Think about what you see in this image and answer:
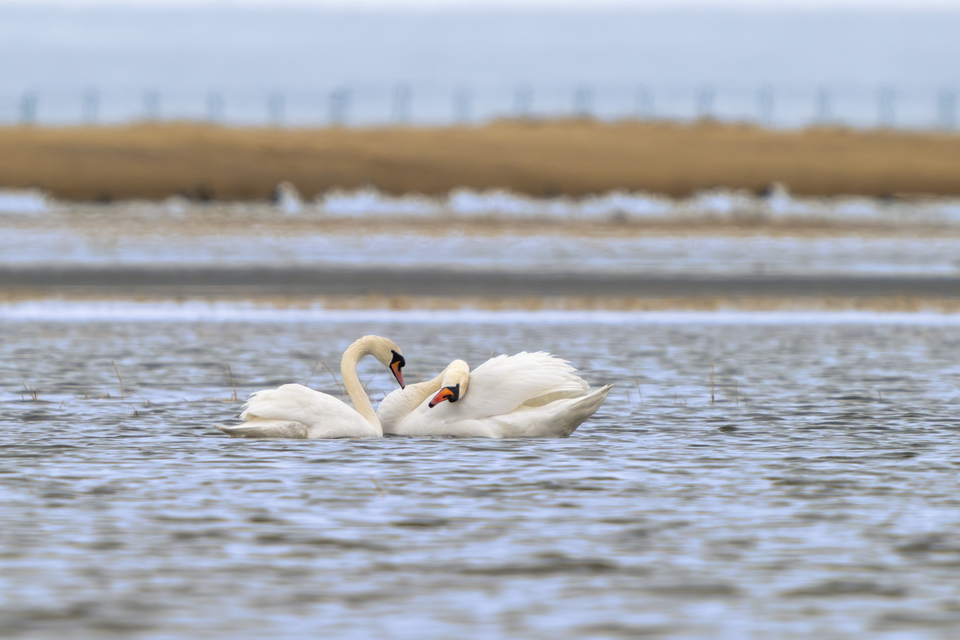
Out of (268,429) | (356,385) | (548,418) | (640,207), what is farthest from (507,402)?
(640,207)

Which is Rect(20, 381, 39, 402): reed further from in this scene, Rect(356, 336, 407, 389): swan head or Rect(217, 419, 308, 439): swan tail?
Rect(356, 336, 407, 389): swan head

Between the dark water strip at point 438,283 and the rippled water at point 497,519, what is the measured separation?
11623mm

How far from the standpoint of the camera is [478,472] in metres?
11.5

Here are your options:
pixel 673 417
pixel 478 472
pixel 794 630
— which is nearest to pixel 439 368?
pixel 673 417

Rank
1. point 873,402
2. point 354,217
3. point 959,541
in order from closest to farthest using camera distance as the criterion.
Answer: point 959,541
point 873,402
point 354,217

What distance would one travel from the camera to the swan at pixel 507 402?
13133 mm

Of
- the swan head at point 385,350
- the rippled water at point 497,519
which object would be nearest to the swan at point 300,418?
the rippled water at point 497,519

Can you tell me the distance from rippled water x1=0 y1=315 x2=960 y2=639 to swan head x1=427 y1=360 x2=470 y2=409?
1.08 feet

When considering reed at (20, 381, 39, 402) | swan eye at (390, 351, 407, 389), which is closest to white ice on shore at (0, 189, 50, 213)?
reed at (20, 381, 39, 402)

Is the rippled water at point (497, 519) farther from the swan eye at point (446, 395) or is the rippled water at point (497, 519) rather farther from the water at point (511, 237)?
the water at point (511, 237)

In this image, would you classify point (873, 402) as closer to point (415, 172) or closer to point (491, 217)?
point (491, 217)

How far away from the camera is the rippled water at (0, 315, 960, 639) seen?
7.68 metres

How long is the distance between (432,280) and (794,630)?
79.3ft

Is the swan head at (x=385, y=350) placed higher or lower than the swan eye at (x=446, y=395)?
higher
